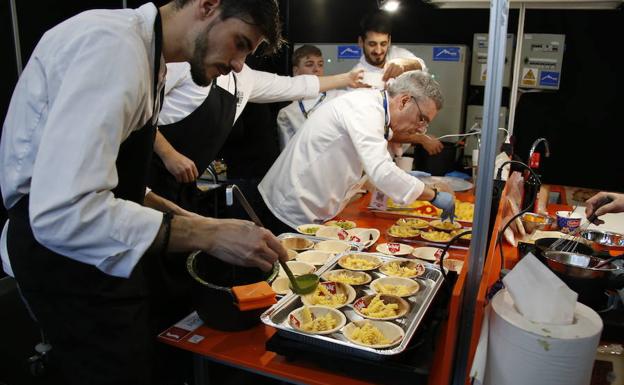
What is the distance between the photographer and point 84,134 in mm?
896

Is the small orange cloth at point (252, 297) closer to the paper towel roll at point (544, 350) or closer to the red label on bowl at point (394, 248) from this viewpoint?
the paper towel roll at point (544, 350)

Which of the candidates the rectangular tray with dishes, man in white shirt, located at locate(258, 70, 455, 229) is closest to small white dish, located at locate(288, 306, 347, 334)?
the rectangular tray with dishes

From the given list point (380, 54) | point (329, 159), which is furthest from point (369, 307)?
point (380, 54)

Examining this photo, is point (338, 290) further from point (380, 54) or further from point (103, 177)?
point (380, 54)

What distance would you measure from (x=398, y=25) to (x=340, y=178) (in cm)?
267

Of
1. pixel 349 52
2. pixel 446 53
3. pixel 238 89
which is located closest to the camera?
pixel 238 89

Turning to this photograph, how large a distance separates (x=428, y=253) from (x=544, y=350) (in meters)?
0.95

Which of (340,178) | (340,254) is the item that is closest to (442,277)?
(340,254)

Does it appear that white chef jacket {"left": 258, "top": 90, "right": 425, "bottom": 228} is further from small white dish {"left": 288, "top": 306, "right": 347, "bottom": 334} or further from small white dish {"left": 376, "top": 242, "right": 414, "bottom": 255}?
small white dish {"left": 288, "top": 306, "right": 347, "bottom": 334}

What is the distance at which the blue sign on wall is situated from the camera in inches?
154

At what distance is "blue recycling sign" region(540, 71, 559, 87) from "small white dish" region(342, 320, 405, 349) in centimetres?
347

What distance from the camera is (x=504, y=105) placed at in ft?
13.8

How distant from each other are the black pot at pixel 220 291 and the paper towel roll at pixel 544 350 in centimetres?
64

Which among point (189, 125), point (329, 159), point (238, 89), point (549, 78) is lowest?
point (329, 159)
